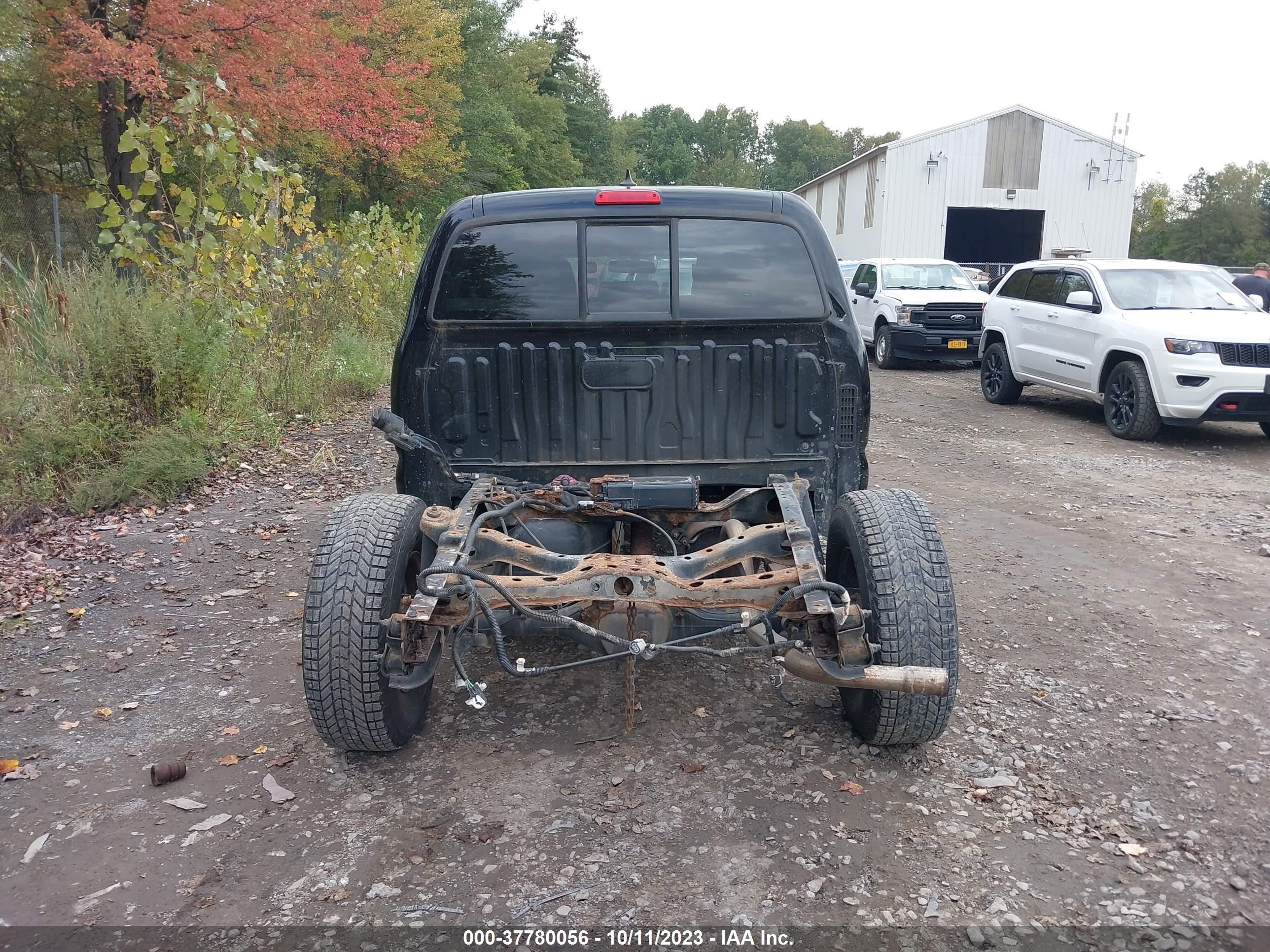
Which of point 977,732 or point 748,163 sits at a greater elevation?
point 748,163

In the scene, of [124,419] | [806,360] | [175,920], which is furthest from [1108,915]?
[124,419]

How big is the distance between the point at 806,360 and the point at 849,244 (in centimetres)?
3389

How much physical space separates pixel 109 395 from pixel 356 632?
4.89 metres

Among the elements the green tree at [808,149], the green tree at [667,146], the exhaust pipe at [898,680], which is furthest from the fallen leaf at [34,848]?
the green tree at [808,149]

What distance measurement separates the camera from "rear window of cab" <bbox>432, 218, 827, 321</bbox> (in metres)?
4.13

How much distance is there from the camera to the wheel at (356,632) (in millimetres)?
3291

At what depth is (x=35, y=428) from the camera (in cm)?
665

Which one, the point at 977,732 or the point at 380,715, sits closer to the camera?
the point at 380,715

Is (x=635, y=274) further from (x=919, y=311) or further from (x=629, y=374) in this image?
(x=919, y=311)

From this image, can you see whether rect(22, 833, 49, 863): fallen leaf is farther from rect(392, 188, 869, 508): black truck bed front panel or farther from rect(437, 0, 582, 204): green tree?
rect(437, 0, 582, 204): green tree

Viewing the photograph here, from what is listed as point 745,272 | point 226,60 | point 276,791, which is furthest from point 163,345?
point 226,60

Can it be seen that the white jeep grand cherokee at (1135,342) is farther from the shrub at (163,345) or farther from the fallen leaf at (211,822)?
the fallen leaf at (211,822)

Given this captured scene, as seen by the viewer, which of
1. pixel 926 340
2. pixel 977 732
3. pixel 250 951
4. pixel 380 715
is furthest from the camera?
pixel 926 340

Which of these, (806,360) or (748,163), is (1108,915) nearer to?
(806,360)
